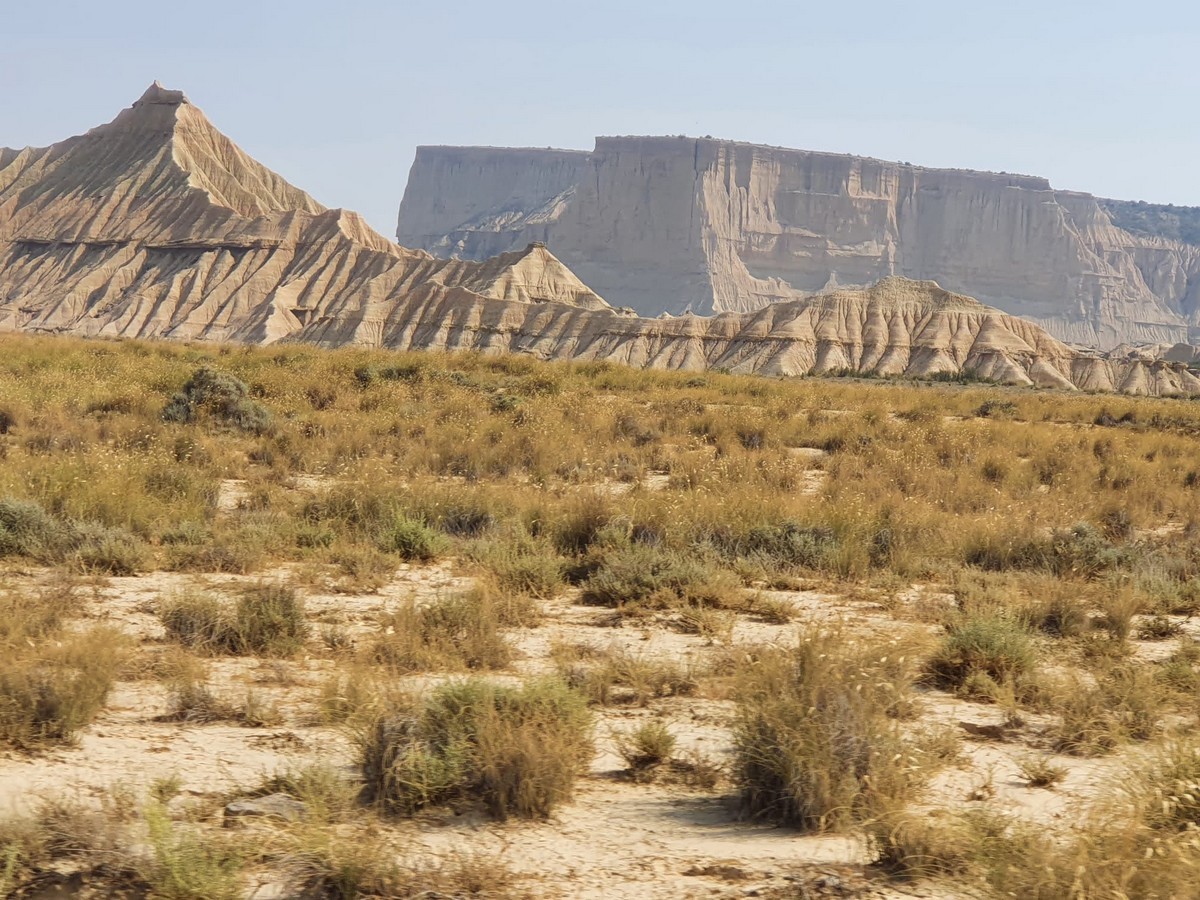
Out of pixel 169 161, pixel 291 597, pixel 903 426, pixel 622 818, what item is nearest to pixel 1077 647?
pixel 622 818

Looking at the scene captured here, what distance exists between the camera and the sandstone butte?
284 ft

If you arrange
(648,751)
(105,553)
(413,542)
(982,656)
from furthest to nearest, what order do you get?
(413,542) < (105,553) < (982,656) < (648,751)

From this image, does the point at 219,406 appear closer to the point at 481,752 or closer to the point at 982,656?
the point at 982,656

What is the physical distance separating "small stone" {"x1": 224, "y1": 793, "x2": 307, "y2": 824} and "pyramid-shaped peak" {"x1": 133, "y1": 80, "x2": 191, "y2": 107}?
412 feet

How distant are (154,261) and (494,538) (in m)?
105

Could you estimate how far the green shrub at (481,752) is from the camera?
4.71 meters

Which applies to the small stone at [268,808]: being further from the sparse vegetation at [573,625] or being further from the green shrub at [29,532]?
the green shrub at [29,532]

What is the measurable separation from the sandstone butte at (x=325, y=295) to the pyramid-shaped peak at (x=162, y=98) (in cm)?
15

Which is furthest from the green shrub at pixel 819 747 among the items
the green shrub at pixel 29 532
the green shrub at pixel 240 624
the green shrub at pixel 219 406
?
the green shrub at pixel 219 406

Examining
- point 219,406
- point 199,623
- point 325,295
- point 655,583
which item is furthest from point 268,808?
point 325,295

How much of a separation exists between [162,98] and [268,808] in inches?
5047

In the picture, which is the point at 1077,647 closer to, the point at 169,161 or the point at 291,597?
the point at 291,597

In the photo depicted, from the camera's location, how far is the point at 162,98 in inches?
4651

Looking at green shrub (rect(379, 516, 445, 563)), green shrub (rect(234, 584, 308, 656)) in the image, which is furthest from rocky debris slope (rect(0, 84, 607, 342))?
green shrub (rect(234, 584, 308, 656))
